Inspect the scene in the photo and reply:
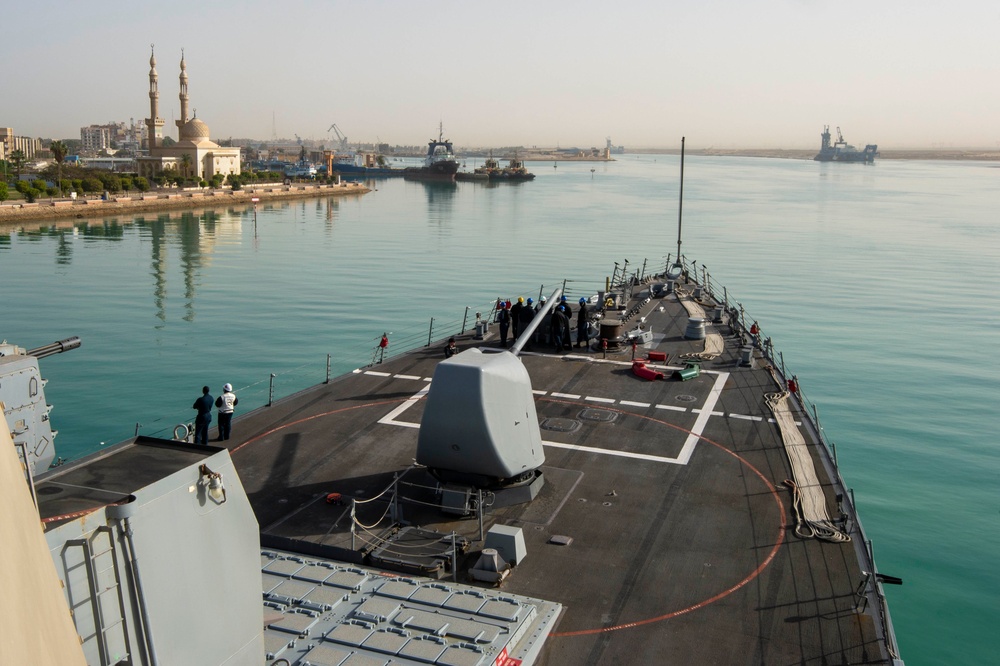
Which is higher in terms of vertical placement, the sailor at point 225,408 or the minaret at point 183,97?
the minaret at point 183,97

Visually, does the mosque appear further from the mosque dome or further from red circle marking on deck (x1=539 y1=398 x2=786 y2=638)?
red circle marking on deck (x1=539 y1=398 x2=786 y2=638)

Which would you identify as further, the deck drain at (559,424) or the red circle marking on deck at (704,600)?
the deck drain at (559,424)

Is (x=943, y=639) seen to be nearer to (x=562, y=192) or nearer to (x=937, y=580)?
(x=937, y=580)

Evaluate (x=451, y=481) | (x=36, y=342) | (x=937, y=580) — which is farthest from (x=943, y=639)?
(x=36, y=342)

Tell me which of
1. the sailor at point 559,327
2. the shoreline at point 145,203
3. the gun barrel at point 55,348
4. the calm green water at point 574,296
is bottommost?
the calm green water at point 574,296

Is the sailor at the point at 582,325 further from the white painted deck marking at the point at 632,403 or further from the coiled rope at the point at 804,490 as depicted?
the coiled rope at the point at 804,490

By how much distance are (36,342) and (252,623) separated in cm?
3579

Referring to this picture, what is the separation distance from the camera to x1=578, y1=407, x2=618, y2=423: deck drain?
18.7 metres

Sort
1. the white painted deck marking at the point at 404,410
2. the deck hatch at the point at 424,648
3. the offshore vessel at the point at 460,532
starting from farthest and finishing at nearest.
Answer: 1. the white painted deck marking at the point at 404,410
2. the deck hatch at the point at 424,648
3. the offshore vessel at the point at 460,532

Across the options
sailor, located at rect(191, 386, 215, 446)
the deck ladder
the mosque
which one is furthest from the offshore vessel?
the mosque

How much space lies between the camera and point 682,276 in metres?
41.5

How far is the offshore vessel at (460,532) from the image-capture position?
5.35 metres

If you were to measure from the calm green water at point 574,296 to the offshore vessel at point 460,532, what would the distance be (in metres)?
5.52

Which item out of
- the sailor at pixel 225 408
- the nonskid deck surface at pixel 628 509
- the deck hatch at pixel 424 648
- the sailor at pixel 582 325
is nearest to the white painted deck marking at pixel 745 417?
the nonskid deck surface at pixel 628 509
